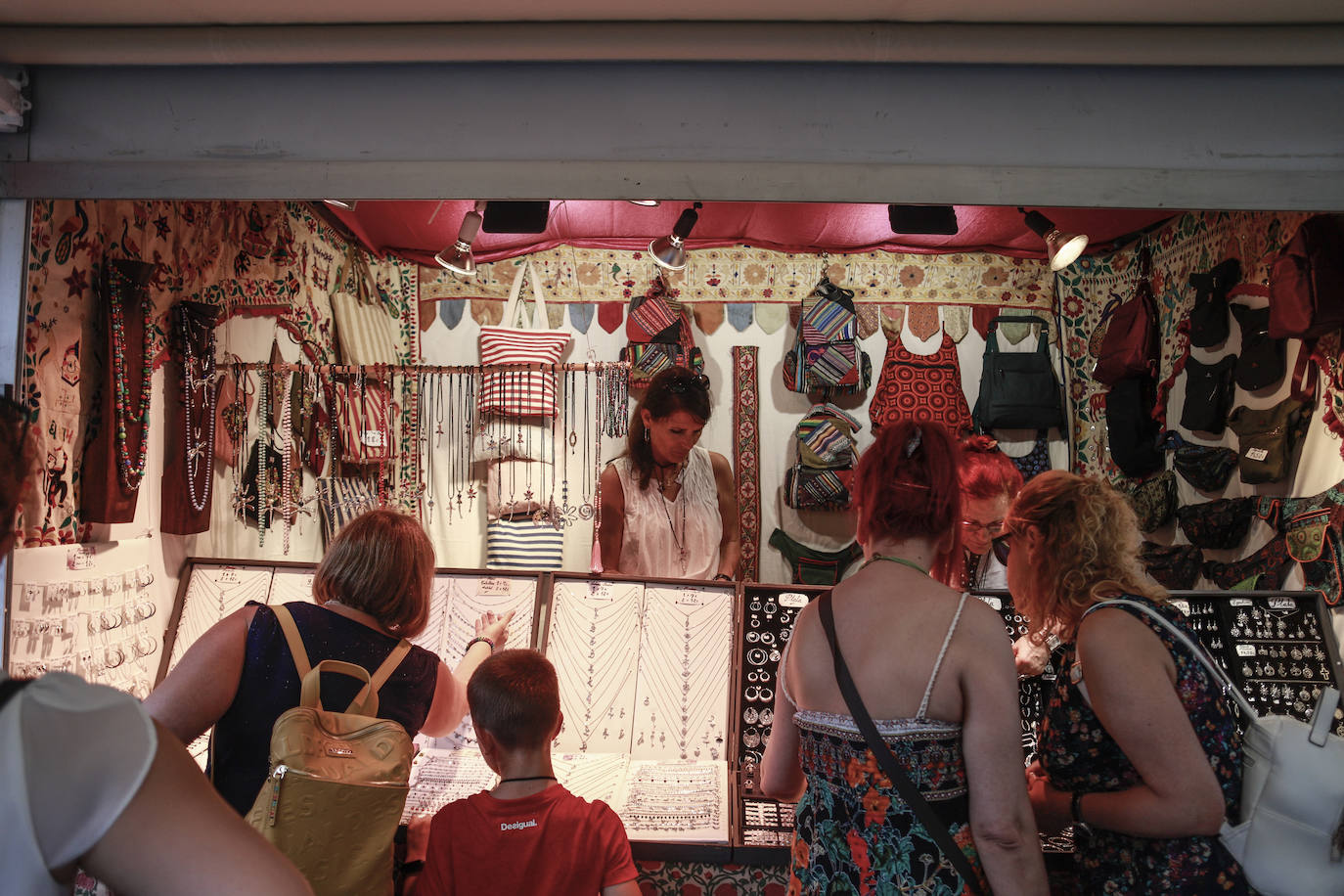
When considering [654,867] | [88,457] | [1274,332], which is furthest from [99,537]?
[1274,332]

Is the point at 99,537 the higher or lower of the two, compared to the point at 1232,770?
higher

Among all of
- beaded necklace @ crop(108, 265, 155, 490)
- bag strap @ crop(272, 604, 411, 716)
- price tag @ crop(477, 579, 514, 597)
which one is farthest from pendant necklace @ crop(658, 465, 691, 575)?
bag strap @ crop(272, 604, 411, 716)

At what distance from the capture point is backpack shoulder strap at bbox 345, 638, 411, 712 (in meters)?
1.81

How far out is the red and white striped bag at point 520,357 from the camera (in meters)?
4.12

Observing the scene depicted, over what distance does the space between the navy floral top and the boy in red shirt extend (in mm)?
970

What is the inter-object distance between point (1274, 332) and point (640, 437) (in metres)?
2.52

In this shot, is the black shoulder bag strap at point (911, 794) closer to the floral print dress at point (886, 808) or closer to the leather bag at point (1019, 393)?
the floral print dress at point (886, 808)

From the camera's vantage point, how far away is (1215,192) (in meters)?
2.04

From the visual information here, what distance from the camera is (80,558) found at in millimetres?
2586

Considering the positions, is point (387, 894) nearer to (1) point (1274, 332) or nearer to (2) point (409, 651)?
(2) point (409, 651)

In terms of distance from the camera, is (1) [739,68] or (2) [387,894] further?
(1) [739,68]

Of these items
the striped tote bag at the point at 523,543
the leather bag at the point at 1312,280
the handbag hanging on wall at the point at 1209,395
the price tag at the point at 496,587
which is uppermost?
the leather bag at the point at 1312,280

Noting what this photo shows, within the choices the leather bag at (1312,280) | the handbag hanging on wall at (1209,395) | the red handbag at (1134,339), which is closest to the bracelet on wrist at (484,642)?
the leather bag at (1312,280)

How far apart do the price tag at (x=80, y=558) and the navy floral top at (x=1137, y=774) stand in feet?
8.71
